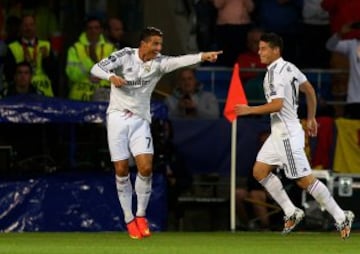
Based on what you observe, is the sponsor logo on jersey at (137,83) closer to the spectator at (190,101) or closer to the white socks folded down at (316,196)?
the white socks folded down at (316,196)

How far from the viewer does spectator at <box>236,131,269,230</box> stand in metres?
19.6

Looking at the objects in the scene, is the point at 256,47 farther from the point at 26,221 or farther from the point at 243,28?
the point at 26,221

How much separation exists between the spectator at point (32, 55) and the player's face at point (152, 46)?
3.51 metres

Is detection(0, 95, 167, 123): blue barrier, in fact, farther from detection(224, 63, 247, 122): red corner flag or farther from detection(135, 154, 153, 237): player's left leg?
detection(135, 154, 153, 237): player's left leg

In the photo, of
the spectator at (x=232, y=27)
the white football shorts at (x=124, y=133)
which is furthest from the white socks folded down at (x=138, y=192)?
the spectator at (x=232, y=27)

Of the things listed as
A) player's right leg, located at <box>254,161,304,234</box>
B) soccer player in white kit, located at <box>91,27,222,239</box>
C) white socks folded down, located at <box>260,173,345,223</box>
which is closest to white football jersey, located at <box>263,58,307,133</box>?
player's right leg, located at <box>254,161,304,234</box>

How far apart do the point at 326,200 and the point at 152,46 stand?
2.58 meters

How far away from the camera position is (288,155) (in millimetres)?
16516

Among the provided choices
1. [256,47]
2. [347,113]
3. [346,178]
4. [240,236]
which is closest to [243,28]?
[256,47]

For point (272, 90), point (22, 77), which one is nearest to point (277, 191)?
point (272, 90)

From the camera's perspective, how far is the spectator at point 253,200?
19594 millimetres

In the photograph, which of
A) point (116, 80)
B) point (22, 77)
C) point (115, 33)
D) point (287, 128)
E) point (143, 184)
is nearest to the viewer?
point (116, 80)

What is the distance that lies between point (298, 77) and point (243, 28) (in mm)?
4998

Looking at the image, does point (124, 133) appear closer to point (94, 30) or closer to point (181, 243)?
point (181, 243)
